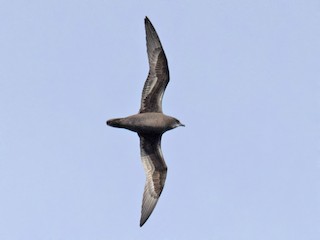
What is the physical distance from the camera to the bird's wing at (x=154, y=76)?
2544 cm

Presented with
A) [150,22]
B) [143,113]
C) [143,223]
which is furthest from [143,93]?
[143,223]

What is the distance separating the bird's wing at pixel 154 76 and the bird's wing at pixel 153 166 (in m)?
1.21

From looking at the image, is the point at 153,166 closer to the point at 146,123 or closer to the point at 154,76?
the point at 146,123

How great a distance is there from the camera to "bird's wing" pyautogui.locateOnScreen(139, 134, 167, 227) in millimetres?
25719

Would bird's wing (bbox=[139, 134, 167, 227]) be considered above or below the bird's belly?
below

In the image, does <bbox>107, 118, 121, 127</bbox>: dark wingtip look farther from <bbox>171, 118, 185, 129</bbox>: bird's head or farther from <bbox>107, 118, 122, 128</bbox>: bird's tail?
<bbox>171, 118, 185, 129</bbox>: bird's head

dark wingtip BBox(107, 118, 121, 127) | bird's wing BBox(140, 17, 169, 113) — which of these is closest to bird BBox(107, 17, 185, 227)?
bird's wing BBox(140, 17, 169, 113)

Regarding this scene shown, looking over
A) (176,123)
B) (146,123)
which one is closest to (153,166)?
(176,123)

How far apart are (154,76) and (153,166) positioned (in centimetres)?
323

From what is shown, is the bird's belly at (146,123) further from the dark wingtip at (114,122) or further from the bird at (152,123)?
the dark wingtip at (114,122)

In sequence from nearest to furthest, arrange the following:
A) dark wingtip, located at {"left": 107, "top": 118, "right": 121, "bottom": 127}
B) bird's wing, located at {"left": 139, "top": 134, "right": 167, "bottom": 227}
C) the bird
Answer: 1. dark wingtip, located at {"left": 107, "top": 118, "right": 121, "bottom": 127}
2. the bird
3. bird's wing, located at {"left": 139, "top": 134, "right": 167, "bottom": 227}

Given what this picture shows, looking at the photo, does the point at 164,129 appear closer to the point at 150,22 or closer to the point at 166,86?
the point at 166,86

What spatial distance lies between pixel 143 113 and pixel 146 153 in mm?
1642

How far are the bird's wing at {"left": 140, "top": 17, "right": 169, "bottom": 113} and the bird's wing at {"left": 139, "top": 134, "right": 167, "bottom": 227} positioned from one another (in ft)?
3.98
